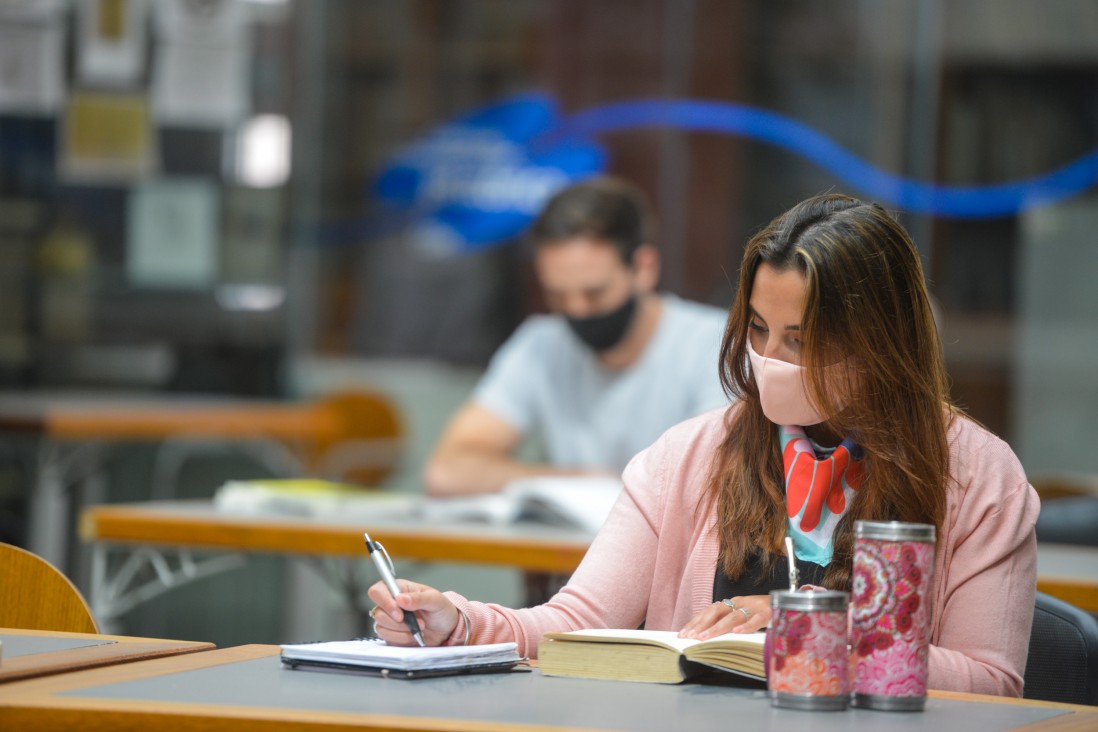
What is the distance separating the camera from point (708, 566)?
1814 millimetres

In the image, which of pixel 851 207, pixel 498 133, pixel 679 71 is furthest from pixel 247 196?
pixel 851 207

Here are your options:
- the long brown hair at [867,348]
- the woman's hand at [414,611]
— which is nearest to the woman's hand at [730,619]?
the long brown hair at [867,348]

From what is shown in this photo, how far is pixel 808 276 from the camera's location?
1660 mm

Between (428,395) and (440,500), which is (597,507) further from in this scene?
(428,395)

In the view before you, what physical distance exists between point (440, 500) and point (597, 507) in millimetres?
680

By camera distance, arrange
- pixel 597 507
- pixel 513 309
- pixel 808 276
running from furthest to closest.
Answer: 1. pixel 513 309
2. pixel 597 507
3. pixel 808 276

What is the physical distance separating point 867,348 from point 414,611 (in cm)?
55

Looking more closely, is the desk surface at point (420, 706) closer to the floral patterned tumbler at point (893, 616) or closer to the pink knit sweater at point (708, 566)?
the floral patterned tumbler at point (893, 616)

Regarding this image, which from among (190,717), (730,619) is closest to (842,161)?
(730,619)

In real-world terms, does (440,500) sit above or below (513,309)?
below

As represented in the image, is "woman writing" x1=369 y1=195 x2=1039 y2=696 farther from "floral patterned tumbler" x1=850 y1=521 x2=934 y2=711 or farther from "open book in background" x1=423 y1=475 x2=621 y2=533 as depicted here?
"open book in background" x1=423 y1=475 x2=621 y2=533

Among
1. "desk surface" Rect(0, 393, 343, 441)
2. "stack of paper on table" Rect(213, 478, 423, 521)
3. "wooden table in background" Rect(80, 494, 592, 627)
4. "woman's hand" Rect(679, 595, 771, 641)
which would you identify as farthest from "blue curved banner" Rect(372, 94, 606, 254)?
"woman's hand" Rect(679, 595, 771, 641)

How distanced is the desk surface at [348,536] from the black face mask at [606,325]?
678 mm

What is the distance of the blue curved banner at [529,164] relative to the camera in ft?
16.2
